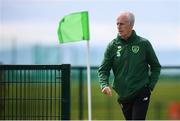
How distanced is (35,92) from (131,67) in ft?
5.85

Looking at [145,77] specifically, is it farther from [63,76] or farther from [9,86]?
[9,86]

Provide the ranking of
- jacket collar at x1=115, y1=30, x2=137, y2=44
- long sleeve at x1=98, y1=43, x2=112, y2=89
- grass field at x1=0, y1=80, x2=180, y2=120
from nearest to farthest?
jacket collar at x1=115, y1=30, x2=137, y2=44
long sleeve at x1=98, y1=43, x2=112, y2=89
grass field at x1=0, y1=80, x2=180, y2=120

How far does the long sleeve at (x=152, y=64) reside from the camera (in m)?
11.2

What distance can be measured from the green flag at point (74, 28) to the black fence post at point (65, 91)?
0.51 metres

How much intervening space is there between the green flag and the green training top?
109cm

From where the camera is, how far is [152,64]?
11.3 metres

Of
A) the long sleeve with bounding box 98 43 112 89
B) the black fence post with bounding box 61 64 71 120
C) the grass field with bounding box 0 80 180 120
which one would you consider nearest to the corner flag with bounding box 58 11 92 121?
the black fence post with bounding box 61 64 71 120

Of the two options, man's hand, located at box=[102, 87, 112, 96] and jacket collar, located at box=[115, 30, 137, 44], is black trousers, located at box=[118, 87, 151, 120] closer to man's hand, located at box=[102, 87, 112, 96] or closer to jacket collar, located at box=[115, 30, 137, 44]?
man's hand, located at box=[102, 87, 112, 96]

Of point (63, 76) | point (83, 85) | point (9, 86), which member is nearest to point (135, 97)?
point (63, 76)

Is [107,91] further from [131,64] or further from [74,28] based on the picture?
[74,28]

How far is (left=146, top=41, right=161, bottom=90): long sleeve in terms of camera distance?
11.2m

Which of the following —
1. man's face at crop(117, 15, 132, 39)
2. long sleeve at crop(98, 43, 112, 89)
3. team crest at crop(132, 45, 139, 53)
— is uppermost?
man's face at crop(117, 15, 132, 39)

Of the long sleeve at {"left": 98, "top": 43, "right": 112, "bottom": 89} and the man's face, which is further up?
the man's face

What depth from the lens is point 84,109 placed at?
16.9 metres
